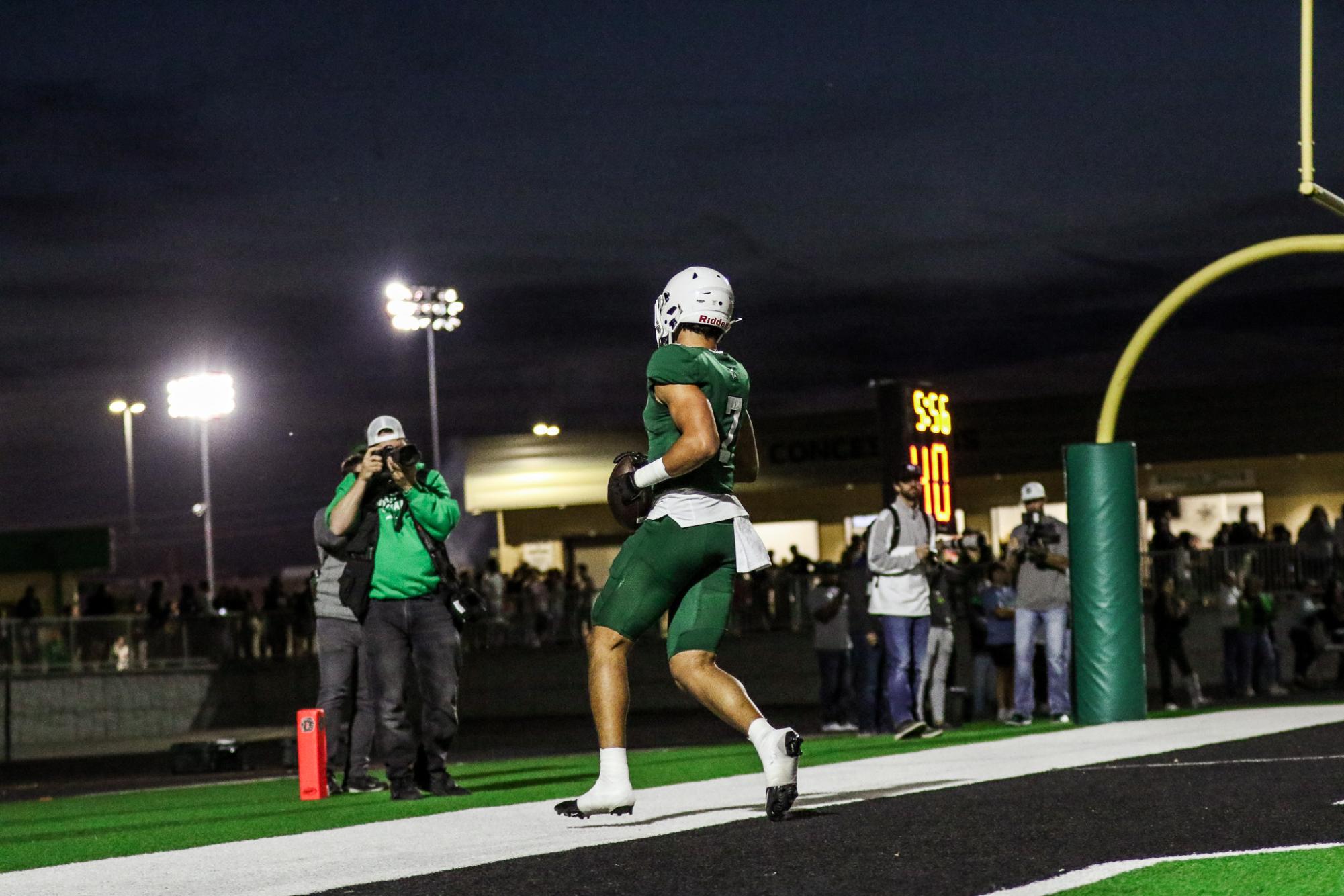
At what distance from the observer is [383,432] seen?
29.7ft

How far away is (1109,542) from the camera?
13172 mm

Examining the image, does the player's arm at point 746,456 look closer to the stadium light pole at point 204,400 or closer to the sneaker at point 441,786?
the sneaker at point 441,786

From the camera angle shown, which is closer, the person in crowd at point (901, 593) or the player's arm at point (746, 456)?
the player's arm at point (746, 456)

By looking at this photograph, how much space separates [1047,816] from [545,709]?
2419 cm

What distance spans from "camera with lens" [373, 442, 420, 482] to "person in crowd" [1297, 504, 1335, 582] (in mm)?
19203

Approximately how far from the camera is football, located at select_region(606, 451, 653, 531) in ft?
21.1

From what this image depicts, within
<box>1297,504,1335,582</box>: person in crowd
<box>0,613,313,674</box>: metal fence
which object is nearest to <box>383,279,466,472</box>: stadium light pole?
<box>0,613,313,674</box>: metal fence

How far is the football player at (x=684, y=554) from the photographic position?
20.9 feet

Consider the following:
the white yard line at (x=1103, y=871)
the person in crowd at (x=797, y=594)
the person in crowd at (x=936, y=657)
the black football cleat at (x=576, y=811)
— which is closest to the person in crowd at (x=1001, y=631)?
the person in crowd at (x=936, y=657)

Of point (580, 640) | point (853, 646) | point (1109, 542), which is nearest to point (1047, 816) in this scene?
point (1109, 542)

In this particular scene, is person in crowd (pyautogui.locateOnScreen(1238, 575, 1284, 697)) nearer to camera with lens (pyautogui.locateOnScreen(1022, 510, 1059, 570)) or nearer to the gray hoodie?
camera with lens (pyautogui.locateOnScreen(1022, 510, 1059, 570))

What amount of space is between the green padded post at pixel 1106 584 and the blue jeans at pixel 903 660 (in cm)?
114

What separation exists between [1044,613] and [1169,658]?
216 inches

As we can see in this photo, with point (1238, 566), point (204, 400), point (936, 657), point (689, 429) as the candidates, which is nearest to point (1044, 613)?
point (936, 657)
